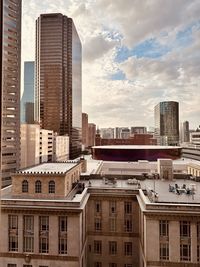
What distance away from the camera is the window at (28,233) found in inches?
489

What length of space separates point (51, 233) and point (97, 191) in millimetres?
4068

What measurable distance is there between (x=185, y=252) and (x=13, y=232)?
28.4 feet

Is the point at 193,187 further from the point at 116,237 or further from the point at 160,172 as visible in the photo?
the point at 116,237

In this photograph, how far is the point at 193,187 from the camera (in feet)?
48.7

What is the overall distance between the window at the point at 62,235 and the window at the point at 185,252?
5.63 meters

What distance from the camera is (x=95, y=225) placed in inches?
599

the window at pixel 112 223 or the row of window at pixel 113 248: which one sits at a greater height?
the window at pixel 112 223

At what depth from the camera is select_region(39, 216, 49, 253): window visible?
1226cm

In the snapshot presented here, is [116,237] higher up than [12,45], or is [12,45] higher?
[12,45]

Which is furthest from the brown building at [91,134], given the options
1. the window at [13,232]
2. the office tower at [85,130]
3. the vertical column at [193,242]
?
the vertical column at [193,242]

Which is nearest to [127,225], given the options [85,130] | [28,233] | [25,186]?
[28,233]

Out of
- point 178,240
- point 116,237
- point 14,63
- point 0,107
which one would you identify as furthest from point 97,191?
point 14,63

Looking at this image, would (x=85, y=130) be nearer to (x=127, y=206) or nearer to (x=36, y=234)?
(x=127, y=206)

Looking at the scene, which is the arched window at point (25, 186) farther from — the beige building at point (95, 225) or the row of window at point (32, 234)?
the row of window at point (32, 234)
